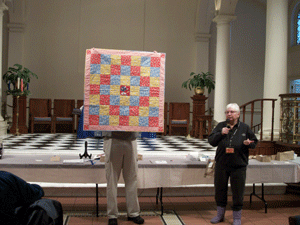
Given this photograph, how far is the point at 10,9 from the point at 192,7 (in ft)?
23.0

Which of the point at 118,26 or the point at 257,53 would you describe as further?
the point at 257,53

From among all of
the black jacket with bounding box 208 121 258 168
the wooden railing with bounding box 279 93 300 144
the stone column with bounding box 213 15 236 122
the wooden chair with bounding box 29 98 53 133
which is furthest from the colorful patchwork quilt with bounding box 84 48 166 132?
the wooden chair with bounding box 29 98 53 133

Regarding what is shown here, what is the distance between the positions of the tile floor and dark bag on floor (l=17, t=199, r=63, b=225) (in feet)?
5.11

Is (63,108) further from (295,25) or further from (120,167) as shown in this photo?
(295,25)

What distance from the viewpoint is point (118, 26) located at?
1417 centimetres

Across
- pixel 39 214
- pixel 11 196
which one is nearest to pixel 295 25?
pixel 39 214

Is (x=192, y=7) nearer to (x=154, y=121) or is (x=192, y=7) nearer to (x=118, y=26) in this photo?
(x=118, y=26)

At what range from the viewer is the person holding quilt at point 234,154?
3.86 metres

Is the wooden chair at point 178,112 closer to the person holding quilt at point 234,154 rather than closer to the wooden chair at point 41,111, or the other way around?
the wooden chair at point 41,111

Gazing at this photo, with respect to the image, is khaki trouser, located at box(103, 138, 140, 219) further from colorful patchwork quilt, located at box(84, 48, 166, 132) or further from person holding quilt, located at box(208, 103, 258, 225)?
person holding quilt, located at box(208, 103, 258, 225)

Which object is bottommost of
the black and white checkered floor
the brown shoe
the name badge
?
the brown shoe

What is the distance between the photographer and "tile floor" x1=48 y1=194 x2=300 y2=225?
4.07 m

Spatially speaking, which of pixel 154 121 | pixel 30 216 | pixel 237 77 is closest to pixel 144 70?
pixel 154 121

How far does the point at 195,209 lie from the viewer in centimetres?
454
